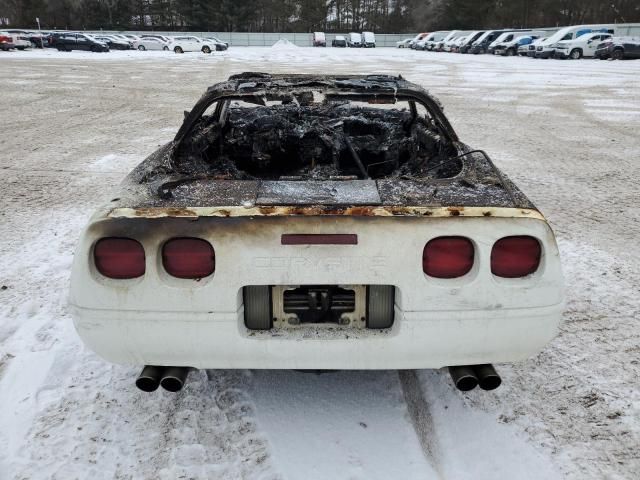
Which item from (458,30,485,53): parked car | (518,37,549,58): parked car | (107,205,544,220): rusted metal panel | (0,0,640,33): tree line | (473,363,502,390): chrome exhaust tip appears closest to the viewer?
(107,205,544,220): rusted metal panel

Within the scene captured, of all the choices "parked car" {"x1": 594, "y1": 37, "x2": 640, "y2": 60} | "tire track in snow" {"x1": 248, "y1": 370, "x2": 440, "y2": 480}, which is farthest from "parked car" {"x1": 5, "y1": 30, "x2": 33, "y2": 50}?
"tire track in snow" {"x1": 248, "y1": 370, "x2": 440, "y2": 480}

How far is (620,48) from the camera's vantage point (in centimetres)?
2628

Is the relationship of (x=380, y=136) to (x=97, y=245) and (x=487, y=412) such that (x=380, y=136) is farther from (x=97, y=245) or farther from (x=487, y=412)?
(x=97, y=245)

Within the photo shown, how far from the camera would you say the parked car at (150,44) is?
136 feet

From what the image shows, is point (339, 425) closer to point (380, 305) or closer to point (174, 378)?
point (380, 305)

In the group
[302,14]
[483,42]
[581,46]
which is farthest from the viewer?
[302,14]

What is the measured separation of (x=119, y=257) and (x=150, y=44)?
1773 inches

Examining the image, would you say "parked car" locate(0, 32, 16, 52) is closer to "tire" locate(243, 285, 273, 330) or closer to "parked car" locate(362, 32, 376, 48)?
"parked car" locate(362, 32, 376, 48)

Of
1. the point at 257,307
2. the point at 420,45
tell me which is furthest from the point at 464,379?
the point at 420,45

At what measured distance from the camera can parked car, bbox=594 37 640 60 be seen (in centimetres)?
2606

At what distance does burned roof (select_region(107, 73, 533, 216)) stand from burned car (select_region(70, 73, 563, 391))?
25 millimetres

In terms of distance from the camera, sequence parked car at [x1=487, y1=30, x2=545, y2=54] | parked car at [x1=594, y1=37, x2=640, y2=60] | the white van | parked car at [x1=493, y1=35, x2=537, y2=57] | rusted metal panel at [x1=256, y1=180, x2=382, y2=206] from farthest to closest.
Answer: parked car at [x1=487, y1=30, x2=545, y2=54]
parked car at [x1=493, y1=35, x2=537, y2=57]
the white van
parked car at [x1=594, y1=37, x2=640, y2=60]
rusted metal panel at [x1=256, y1=180, x2=382, y2=206]

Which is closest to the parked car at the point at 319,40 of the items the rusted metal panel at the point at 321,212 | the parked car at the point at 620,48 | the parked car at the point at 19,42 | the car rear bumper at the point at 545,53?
the parked car at the point at 19,42

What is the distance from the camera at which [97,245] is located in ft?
6.44
